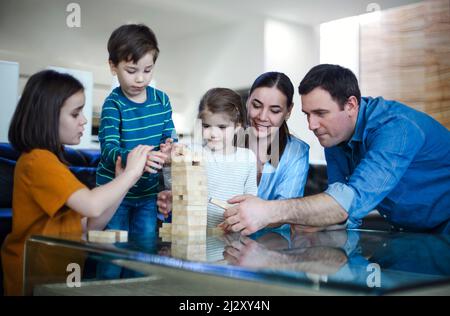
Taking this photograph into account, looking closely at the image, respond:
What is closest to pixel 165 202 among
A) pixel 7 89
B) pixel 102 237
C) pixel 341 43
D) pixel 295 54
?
pixel 102 237

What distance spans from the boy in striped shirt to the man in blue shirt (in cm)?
46

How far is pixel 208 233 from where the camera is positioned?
3.96 feet

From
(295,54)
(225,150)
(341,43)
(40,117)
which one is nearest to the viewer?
(40,117)

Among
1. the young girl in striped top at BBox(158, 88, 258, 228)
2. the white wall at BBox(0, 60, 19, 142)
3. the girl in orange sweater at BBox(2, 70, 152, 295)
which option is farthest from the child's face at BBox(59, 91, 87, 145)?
the white wall at BBox(0, 60, 19, 142)

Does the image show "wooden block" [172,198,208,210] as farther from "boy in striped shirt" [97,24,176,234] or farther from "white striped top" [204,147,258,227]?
"white striped top" [204,147,258,227]

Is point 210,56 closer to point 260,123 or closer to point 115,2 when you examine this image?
point 115,2

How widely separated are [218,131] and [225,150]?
0.23 ft

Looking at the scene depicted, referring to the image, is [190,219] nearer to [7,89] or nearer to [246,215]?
[246,215]

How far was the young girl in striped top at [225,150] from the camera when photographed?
175cm

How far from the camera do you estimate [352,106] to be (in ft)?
5.67

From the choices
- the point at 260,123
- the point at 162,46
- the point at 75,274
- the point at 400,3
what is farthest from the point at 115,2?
the point at 75,274

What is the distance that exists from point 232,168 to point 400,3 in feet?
14.1

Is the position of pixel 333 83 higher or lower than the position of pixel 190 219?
higher

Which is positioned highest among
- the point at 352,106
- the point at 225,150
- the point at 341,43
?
the point at 341,43
